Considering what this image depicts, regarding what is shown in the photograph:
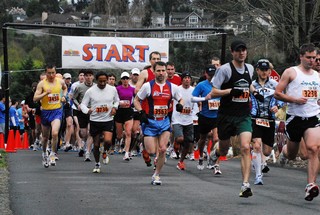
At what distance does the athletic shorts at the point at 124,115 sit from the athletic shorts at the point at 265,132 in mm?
6734

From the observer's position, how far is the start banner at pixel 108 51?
26.7m

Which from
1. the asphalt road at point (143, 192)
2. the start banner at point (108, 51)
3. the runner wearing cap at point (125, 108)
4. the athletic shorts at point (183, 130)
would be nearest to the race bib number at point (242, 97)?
the asphalt road at point (143, 192)

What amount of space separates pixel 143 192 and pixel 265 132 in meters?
3.38

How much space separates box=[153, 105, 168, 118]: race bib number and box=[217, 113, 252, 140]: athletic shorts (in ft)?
6.83

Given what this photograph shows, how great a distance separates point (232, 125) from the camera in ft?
39.1

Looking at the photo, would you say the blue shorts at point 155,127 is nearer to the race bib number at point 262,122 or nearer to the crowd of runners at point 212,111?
the crowd of runners at point 212,111

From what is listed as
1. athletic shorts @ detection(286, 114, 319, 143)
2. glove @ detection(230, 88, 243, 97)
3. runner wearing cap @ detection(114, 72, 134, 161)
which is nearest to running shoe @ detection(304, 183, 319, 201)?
athletic shorts @ detection(286, 114, 319, 143)

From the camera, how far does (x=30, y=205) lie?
1077cm

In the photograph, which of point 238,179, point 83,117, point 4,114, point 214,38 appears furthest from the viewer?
point 214,38

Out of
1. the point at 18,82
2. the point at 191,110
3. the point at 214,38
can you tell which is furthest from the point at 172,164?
the point at 18,82

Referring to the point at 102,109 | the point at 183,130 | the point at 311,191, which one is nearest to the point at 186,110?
the point at 183,130

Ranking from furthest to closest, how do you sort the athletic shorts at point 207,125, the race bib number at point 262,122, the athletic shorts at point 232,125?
the athletic shorts at point 207,125 < the race bib number at point 262,122 < the athletic shorts at point 232,125

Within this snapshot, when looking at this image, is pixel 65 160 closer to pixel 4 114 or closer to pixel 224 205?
pixel 4 114

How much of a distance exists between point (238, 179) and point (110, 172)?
262cm
